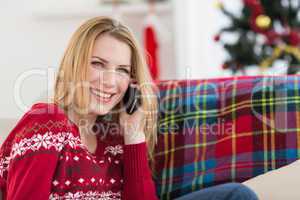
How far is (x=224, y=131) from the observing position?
4.81 feet

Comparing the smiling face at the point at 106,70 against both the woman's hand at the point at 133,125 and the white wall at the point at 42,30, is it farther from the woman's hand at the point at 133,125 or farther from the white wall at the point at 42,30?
the white wall at the point at 42,30

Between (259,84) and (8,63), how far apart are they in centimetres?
186

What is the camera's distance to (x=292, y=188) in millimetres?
1311

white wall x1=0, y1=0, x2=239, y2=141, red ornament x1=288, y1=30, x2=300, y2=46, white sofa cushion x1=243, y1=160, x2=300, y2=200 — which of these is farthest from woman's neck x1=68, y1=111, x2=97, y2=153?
white wall x1=0, y1=0, x2=239, y2=141

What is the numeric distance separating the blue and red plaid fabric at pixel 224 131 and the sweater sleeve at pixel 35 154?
0.41m

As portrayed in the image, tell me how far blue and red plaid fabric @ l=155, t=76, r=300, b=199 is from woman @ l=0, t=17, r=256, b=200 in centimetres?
8

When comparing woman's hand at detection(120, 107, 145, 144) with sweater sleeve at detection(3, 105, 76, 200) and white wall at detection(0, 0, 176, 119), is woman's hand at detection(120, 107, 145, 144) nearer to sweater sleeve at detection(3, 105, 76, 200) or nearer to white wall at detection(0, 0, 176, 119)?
sweater sleeve at detection(3, 105, 76, 200)

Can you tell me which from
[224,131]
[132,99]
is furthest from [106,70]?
[224,131]

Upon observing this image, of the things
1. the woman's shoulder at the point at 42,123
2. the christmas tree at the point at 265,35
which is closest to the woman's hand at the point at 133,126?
the woman's shoulder at the point at 42,123

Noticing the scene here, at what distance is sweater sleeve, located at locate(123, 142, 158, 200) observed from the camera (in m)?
1.39

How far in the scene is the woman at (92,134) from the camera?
45.8 inches

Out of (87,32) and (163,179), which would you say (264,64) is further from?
(87,32)

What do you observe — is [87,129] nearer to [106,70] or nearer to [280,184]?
[106,70]

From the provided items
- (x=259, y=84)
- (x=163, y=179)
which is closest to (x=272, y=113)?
(x=259, y=84)
